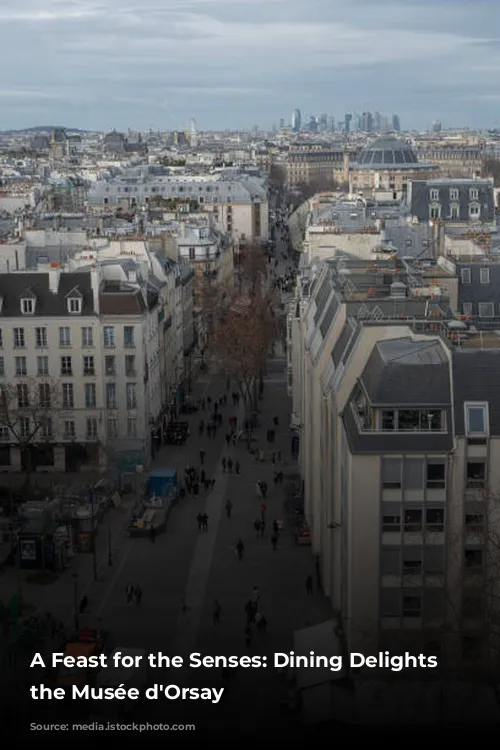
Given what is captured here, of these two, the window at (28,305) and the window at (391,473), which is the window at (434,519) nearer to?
the window at (391,473)

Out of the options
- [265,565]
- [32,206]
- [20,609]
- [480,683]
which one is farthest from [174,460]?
[32,206]

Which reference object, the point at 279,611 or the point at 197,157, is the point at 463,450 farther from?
the point at 197,157

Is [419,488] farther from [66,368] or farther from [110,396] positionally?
[66,368]

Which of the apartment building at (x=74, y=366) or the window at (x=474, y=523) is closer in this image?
the window at (x=474, y=523)

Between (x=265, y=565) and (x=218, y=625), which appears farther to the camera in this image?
(x=265, y=565)

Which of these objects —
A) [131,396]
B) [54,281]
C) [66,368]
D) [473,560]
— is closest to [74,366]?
[66,368]

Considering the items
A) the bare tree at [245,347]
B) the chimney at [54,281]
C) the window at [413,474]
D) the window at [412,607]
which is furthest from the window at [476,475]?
the bare tree at [245,347]
